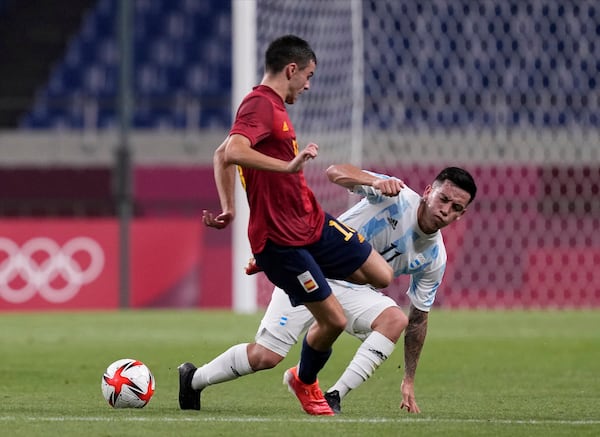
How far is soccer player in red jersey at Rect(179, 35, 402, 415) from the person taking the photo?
5527 mm

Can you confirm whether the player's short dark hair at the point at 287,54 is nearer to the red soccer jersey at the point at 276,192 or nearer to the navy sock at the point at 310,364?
the red soccer jersey at the point at 276,192

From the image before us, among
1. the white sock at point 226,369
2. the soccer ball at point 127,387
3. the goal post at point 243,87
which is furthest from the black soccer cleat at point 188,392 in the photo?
the goal post at point 243,87

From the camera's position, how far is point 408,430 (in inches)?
202

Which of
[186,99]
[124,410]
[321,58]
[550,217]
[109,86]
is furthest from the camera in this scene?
[109,86]

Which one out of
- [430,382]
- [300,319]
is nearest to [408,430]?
[300,319]

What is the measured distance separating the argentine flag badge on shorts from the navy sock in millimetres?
440

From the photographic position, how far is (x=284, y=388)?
7.48 meters

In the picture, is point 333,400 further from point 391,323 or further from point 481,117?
point 481,117

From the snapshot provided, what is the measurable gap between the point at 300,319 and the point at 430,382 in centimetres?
201

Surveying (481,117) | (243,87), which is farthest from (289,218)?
(481,117)

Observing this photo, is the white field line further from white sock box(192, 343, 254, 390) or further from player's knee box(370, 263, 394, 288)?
player's knee box(370, 263, 394, 288)

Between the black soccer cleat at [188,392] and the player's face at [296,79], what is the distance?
4.35ft

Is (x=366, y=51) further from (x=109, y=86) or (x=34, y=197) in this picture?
(x=109, y=86)

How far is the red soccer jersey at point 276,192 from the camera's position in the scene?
5.52 metres
